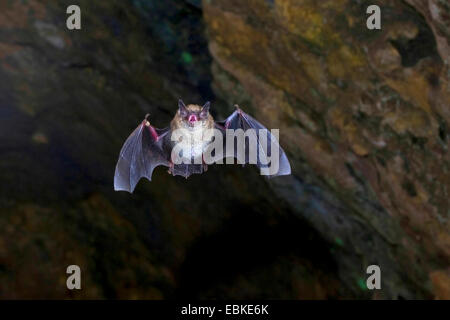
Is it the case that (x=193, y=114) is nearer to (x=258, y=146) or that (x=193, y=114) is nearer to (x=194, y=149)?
(x=194, y=149)

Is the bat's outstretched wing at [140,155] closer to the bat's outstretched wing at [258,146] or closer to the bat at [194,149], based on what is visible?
the bat at [194,149]

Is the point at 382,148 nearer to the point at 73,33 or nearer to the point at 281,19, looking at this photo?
the point at 281,19

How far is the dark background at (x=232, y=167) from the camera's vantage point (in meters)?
4.71

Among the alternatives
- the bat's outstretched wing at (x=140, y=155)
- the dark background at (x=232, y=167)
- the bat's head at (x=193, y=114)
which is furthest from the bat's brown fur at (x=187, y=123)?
the dark background at (x=232, y=167)

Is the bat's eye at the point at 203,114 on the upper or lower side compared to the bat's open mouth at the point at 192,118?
upper

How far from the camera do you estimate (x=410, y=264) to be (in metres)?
6.47

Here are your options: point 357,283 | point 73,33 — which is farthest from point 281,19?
point 357,283

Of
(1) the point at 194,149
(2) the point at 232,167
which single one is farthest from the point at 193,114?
(2) the point at 232,167

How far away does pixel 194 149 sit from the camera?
453cm

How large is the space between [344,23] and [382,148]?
1.47m

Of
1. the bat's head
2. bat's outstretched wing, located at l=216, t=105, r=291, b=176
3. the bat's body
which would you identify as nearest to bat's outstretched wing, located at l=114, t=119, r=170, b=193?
the bat's body

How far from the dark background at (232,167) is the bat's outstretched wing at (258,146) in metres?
0.99

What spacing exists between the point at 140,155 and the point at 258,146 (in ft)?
4.23

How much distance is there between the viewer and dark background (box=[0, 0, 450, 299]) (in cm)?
471
